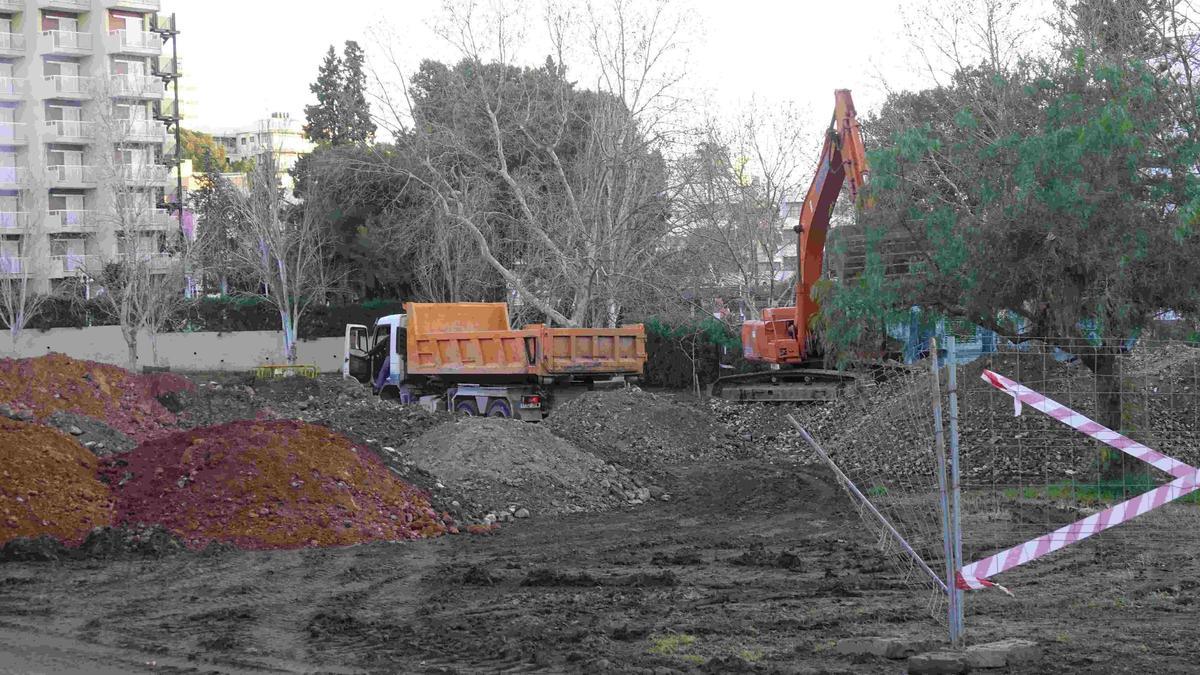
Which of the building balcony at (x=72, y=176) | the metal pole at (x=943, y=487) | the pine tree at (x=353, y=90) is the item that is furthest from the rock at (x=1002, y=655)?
the building balcony at (x=72, y=176)

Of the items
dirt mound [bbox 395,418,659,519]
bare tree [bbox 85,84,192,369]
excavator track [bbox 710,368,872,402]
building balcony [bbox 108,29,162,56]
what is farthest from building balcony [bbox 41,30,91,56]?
dirt mound [bbox 395,418,659,519]

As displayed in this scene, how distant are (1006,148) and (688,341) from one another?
25.6 m

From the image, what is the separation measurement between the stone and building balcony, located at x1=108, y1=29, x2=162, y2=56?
215 feet

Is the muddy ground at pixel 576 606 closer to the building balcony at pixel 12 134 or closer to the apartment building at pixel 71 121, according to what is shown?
the apartment building at pixel 71 121

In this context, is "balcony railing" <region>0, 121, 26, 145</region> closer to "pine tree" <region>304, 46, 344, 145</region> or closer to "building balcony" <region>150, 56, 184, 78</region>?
"building balcony" <region>150, 56, 184, 78</region>

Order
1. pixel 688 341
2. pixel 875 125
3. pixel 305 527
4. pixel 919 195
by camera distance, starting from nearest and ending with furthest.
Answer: pixel 305 527
pixel 919 195
pixel 875 125
pixel 688 341

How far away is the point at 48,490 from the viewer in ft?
47.3

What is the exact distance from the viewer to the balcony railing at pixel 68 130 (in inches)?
2484

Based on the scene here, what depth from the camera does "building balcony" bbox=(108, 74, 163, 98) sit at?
58344 millimetres

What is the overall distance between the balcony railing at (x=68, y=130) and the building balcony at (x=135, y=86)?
3265mm

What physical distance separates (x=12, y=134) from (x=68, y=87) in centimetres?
352

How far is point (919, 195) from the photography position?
19297mm

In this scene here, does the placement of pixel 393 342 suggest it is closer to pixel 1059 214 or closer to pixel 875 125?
pixel 875 125

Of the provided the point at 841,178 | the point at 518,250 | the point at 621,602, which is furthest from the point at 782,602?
the point at 518,250
